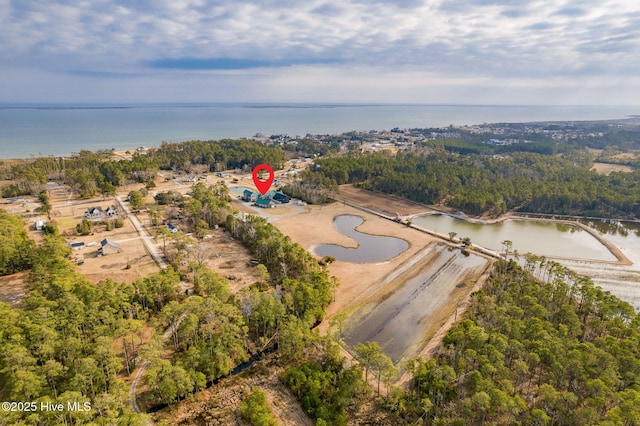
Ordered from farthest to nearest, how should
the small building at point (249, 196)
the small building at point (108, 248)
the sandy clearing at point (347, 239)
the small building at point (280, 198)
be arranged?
the small building at point (249, 196), the small building at point (280, 198), the small building at point (108, 248), the sandy clearing at point (347, 239)

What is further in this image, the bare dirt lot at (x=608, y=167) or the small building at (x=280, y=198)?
the bare dirt lot at (x=608, y=167)

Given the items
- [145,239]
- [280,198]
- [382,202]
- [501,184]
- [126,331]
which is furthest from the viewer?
[501,184]

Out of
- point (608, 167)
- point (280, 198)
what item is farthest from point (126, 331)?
point (608, 167)

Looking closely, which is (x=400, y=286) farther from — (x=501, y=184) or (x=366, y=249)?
(x=501, y=184)

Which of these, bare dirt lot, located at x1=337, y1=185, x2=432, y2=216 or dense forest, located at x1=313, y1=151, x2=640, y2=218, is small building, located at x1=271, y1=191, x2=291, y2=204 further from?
dense forest, located at x1=313, y1=151, x2=640, y2=218

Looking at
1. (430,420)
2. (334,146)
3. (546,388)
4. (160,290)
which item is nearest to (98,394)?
(160,290)

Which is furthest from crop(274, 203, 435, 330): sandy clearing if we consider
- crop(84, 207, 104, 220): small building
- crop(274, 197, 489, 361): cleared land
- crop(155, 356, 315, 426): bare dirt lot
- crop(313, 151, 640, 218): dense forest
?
crop(84, 207, 104, 220): small building

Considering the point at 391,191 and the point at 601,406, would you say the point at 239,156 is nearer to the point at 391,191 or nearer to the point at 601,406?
the point at 391,191

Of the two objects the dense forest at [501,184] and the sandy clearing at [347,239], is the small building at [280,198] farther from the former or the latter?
the dense forest at [501,184]

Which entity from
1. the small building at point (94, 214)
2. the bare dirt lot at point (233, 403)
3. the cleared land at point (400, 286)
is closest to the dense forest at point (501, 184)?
the cleared land at point (400, 286)
